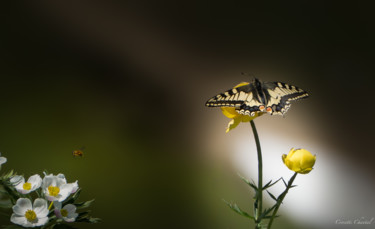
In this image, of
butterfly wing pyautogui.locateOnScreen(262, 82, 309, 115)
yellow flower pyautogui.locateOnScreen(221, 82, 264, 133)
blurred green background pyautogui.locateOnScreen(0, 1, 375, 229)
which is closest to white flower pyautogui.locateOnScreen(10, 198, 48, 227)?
yellow flower pyautogui.locateOnScreen(221, 82, 264, 133)

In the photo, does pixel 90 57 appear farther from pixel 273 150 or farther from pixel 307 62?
pixel 307 62

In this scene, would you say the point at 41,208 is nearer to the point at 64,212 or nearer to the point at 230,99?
the point at 64,212

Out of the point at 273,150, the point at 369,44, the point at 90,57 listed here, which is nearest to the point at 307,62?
the point at 369,44

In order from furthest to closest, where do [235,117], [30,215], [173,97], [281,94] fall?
[173,97] → [281,94] → [235,117] → [30,215]

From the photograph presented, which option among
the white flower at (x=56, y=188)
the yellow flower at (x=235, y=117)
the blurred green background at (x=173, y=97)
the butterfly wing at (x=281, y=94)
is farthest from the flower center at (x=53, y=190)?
the blurred green background at (x=173, y=97)

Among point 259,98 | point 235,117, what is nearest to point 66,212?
point 235,117

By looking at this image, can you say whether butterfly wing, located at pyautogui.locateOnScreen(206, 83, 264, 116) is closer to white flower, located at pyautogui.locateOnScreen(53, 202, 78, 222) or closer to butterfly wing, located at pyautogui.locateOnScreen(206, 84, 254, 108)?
butterfly wing, located at pyautogui.locateOnScreen(206, 84, 254, 108)
